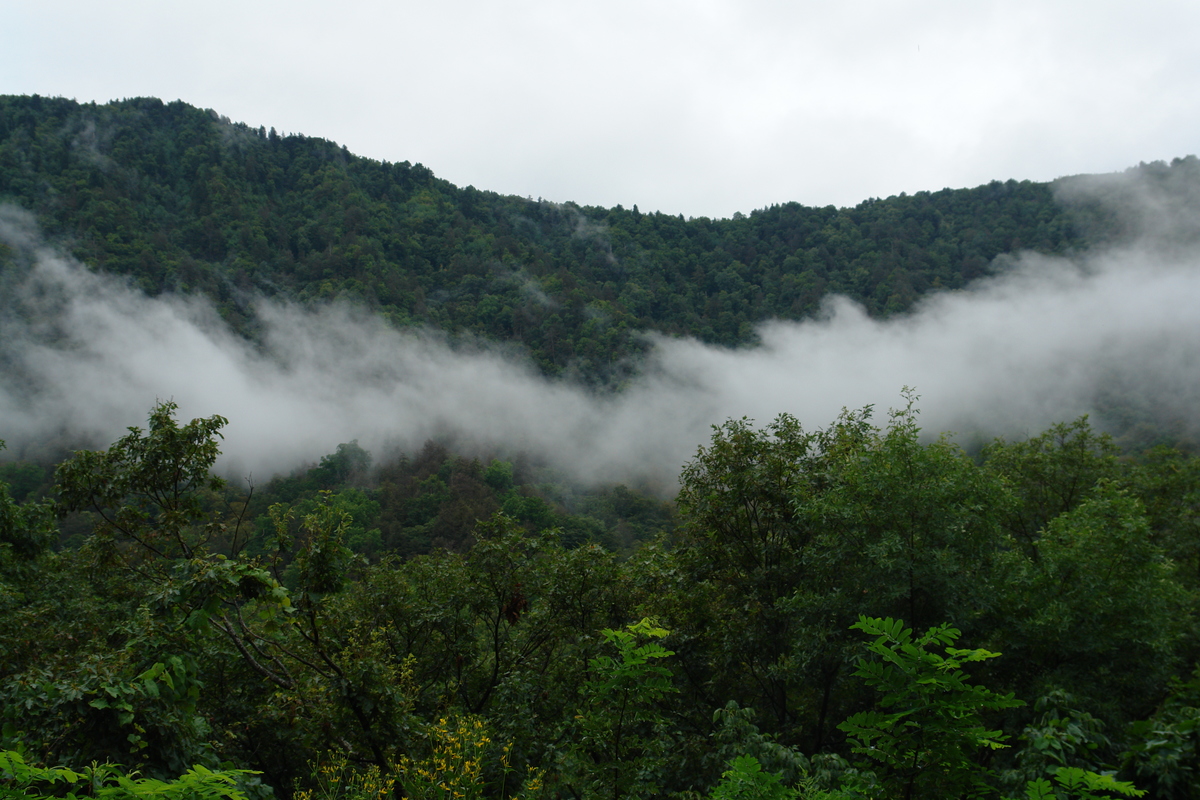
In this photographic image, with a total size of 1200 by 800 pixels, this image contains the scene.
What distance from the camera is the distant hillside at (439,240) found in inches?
5969

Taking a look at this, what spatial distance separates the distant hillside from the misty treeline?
472ft

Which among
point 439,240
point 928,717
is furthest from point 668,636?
point 439,240

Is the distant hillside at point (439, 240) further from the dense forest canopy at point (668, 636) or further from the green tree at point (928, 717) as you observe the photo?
the green tree at point (928, 717)

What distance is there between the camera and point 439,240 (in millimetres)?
174875

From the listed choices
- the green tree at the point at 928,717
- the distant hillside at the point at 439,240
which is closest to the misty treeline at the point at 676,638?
the green tree at the point at 928,717

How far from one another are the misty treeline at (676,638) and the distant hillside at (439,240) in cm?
14384

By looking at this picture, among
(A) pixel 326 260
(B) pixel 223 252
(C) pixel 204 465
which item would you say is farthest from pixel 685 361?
(C) pixel 204 465

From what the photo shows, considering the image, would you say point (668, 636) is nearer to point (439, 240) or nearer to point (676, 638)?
point (676, 638)

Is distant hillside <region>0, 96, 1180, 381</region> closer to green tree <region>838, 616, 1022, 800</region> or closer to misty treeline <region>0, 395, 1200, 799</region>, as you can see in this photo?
misty treeline <region>0, 395, 1200, 799</region>

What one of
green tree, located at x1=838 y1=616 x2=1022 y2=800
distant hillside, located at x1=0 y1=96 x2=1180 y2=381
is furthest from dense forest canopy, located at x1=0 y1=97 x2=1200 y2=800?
distant hillside, located at x1=0 y1=96 x2=1180 y2=381

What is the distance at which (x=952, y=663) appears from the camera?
12.9 feet

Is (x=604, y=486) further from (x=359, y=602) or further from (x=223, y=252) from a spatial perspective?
(x=223, y=252)

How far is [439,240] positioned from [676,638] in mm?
174231

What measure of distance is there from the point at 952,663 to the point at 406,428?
159561mm
